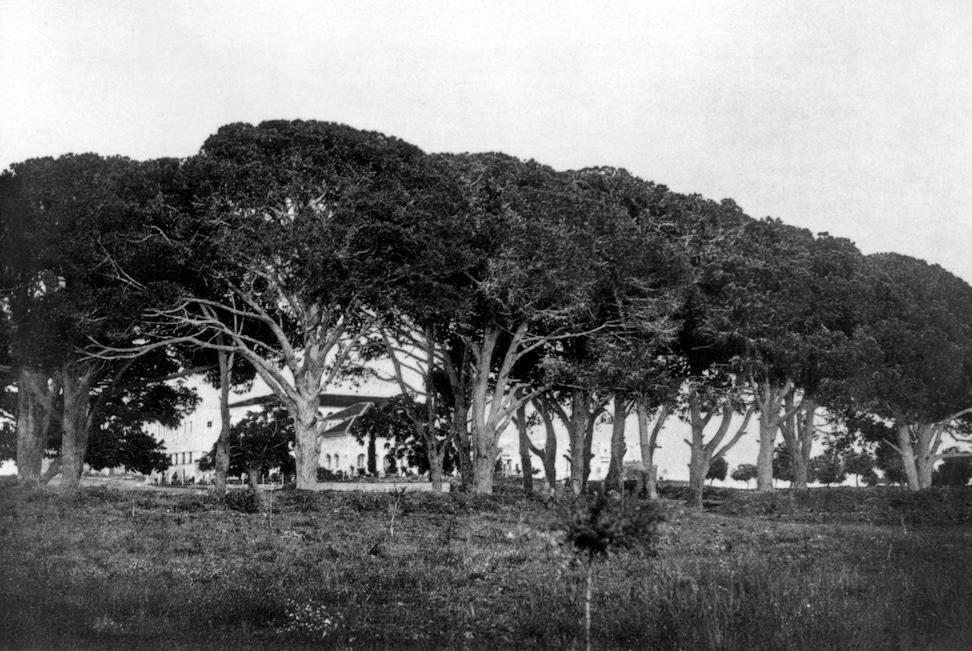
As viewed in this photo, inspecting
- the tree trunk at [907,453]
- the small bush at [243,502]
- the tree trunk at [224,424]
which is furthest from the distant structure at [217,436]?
the small bush at [243,502]

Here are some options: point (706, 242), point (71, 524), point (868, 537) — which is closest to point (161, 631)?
point (71, 524)

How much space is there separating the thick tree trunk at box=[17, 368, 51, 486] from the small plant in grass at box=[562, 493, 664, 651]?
93.2ft

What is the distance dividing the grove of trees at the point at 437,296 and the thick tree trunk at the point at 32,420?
0.38 ft

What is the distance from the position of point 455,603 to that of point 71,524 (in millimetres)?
11611

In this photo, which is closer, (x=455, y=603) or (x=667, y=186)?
(x=455, y=603)

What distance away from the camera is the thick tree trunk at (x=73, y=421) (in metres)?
33.8

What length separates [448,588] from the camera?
1259cm

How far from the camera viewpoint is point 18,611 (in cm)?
1093

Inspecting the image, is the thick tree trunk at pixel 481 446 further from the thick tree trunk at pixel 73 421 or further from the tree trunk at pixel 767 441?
the thick tree trunk at pixel 73 421

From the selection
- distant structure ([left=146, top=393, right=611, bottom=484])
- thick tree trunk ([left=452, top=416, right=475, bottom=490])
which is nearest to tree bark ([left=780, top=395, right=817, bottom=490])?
thick tree trunk ([left=452, top=416, right=475, bottom=490])

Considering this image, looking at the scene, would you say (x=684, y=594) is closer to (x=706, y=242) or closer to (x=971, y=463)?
(x=706, y=242)

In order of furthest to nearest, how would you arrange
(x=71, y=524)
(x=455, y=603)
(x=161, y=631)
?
(x=71, y=524)
(x=455, y=603)
(x=161, y=631)

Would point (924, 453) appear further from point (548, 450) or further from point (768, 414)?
point (548, 450)

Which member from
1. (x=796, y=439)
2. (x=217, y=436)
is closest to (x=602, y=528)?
(x=796, y=439)
